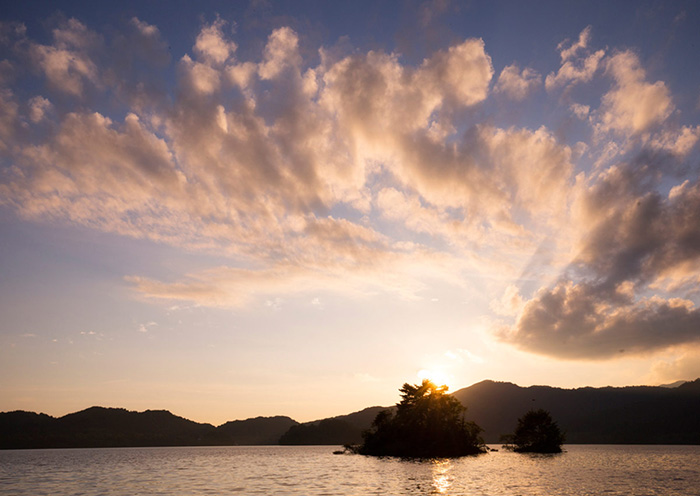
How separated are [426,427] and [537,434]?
218 ft

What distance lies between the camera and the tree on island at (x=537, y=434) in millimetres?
177875

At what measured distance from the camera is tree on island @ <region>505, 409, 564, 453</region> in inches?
7003

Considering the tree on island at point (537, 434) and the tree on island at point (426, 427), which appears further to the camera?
the tree on island at point (537, 434)

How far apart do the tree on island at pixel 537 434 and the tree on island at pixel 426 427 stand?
140 feet

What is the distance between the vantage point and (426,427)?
141125 millimetres

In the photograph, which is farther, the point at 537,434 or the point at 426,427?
the point at 537,434

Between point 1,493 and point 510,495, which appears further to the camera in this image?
point 1,493

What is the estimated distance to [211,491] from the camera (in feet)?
219

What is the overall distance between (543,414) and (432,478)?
11790cm

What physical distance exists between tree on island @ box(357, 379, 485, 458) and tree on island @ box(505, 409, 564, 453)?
42.6 metres

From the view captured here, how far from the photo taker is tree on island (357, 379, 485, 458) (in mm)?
141375

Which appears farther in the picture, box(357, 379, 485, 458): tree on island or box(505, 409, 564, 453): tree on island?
box(505, 409, 564, 453): tree on island

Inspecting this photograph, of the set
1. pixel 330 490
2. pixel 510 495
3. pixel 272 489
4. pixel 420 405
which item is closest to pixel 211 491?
pixel 272 489

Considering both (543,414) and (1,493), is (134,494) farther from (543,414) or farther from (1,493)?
(543,414)
